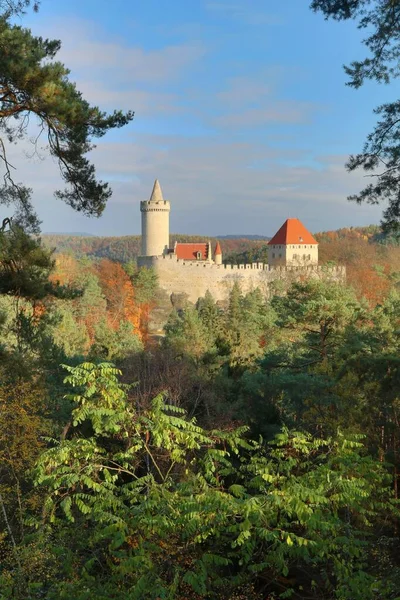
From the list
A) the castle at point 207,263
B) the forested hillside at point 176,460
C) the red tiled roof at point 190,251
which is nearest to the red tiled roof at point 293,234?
the castle at point 207,263

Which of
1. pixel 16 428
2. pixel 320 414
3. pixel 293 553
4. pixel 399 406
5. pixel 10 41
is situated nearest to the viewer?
pixel 293 553

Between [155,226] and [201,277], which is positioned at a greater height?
[155,226]

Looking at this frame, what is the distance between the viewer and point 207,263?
1690 inches

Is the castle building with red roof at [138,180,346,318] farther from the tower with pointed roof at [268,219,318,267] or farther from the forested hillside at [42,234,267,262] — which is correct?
the forested hillside at [42,234,267,262]

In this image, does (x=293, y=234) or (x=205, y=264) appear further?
(x=293, y=234)

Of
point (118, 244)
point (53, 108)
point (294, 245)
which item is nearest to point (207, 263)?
point (294, 245)

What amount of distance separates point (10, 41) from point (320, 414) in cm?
893

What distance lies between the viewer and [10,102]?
6.82 m

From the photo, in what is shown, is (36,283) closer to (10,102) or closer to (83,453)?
(10,102)

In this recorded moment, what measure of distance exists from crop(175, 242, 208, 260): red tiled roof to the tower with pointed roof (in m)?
5.65

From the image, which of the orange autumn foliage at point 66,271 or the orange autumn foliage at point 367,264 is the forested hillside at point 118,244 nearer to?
the orange autumn foliage at point 367,264

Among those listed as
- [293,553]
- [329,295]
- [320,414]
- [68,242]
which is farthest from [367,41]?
[68,242]

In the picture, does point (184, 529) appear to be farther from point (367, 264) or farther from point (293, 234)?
point (293, 234)

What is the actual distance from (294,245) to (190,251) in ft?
27.0
